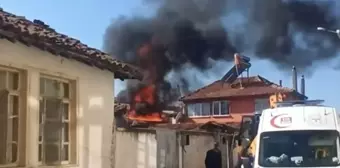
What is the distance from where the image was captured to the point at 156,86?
113 ft

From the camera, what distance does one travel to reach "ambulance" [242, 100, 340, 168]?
11.8 m

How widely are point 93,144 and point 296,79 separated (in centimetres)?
2722

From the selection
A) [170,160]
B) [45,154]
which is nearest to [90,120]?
[45,154]

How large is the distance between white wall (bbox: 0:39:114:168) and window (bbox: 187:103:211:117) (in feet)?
137

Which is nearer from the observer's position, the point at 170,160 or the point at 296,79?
the point at 170,160

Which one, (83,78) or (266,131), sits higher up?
(83,78)

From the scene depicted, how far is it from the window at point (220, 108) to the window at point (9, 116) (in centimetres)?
4400

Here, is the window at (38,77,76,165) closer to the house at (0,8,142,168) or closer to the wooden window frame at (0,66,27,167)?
the house at (0,8,142,168)

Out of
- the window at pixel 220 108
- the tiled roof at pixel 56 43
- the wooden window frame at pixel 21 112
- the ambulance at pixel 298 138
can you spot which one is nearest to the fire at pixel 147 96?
the tiled roof at pixel 56 43

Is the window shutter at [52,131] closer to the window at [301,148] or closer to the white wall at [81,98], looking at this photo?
the white wall at [81,98]

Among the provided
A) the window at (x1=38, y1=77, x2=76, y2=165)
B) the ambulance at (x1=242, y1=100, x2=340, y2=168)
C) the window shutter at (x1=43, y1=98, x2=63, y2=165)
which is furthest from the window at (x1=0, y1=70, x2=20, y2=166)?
the ambulance at (x1=242, y1=100, x2=340, y2=168)

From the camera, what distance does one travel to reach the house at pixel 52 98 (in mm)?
9930

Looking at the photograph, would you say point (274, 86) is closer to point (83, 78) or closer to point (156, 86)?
point (156, 86)

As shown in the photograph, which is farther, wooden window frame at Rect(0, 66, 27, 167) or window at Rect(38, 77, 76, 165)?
window at Rect(38, 77, 76, 165)
